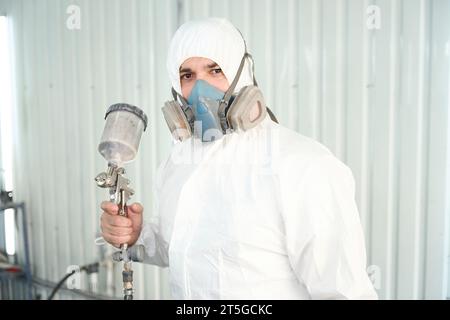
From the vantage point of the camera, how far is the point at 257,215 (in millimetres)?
1168

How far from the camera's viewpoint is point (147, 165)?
192 centimetres

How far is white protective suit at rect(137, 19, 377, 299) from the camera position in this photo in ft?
3.60

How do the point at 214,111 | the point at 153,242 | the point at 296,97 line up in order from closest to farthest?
the point at 214,111 → the point at 153,242 → the point at 296,97

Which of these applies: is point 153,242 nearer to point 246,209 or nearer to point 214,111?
point 246,209

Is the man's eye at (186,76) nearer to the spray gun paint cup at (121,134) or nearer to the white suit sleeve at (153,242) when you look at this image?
the spray gun paint cup at (121,134)

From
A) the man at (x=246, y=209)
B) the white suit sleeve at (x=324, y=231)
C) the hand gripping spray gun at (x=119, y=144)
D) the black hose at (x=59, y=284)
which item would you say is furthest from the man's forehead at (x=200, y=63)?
the black hose at (x=59, y=284)

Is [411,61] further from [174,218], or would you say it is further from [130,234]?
[130,234]

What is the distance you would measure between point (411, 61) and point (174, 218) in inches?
37.6

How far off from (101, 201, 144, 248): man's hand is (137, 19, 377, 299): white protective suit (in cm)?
10

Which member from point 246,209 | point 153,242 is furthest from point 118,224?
point 246,209

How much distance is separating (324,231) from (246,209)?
0.73 feet

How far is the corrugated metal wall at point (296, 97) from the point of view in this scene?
4.77 ft
